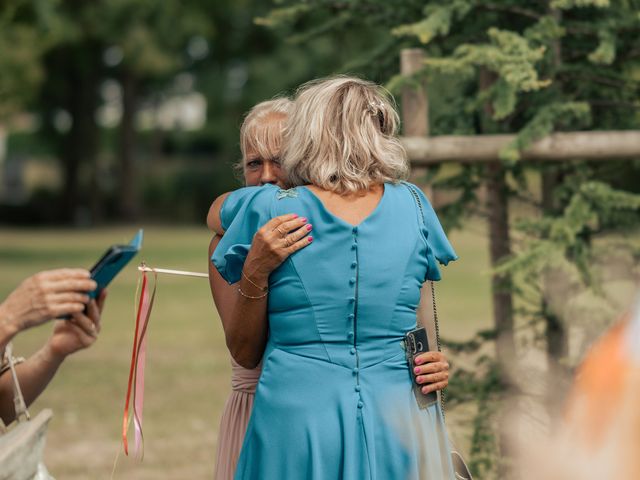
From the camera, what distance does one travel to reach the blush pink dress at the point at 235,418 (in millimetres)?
3539

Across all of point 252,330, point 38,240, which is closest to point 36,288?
point 252,330

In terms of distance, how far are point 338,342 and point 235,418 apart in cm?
69

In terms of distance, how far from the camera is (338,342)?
3.07 metres

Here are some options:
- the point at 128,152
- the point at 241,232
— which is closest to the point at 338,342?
the point at 241,232

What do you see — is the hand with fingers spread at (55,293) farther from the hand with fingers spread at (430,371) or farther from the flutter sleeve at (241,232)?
the hand with fingers spread at (430,371)

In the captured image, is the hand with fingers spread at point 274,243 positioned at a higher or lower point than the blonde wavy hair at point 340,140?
lower

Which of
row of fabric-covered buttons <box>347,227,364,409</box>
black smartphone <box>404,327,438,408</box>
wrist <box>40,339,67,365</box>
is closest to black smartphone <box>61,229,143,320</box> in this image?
wrist <box>40,339,67,365</box>

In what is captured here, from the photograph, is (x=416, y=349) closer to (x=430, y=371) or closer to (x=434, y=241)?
(x=430, y=371)

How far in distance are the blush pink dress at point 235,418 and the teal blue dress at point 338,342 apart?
1.25 ft

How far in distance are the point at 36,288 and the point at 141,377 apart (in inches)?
38.4

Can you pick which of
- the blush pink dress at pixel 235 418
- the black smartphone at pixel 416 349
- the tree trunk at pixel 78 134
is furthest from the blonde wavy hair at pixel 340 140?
the tree trunk at pixel 78 134

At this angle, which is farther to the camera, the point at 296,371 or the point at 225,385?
the point at 225,385

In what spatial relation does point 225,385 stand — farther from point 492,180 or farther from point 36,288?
point 36,288

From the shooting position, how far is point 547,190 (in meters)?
5.78
